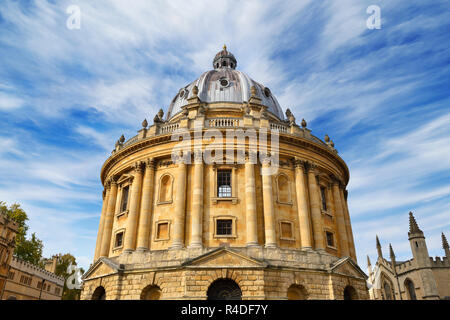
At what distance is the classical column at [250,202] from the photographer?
79.2 feet

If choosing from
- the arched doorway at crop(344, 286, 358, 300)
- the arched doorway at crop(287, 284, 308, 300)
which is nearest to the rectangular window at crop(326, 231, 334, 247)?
the arched doorway at crop(344, 286, 358, 300)

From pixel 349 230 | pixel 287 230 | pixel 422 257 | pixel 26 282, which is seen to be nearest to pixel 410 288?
pixel 422 257

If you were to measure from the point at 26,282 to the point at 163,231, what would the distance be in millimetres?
39824

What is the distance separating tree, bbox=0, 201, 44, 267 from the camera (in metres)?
51.7

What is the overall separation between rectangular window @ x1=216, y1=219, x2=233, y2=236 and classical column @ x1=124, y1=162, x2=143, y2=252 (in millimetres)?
6755

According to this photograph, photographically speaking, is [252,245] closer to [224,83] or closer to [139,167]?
[139,167]

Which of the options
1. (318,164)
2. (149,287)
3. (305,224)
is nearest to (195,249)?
(149,287)

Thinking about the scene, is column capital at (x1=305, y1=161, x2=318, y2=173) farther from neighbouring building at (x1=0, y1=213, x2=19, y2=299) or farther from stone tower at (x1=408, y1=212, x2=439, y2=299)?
neighbouring building at (x1=0, y1=213, x2=19, y2=299)

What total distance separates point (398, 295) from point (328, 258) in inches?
1668

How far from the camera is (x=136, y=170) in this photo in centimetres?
2891

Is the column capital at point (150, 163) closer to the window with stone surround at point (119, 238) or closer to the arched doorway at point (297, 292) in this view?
the window with stone surround at point (119, 238)

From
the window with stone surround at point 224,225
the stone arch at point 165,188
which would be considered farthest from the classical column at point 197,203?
the stone arch at point 165,188

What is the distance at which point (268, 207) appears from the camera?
2534 cm

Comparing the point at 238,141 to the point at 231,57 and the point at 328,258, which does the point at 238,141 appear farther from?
the point at 231,57
